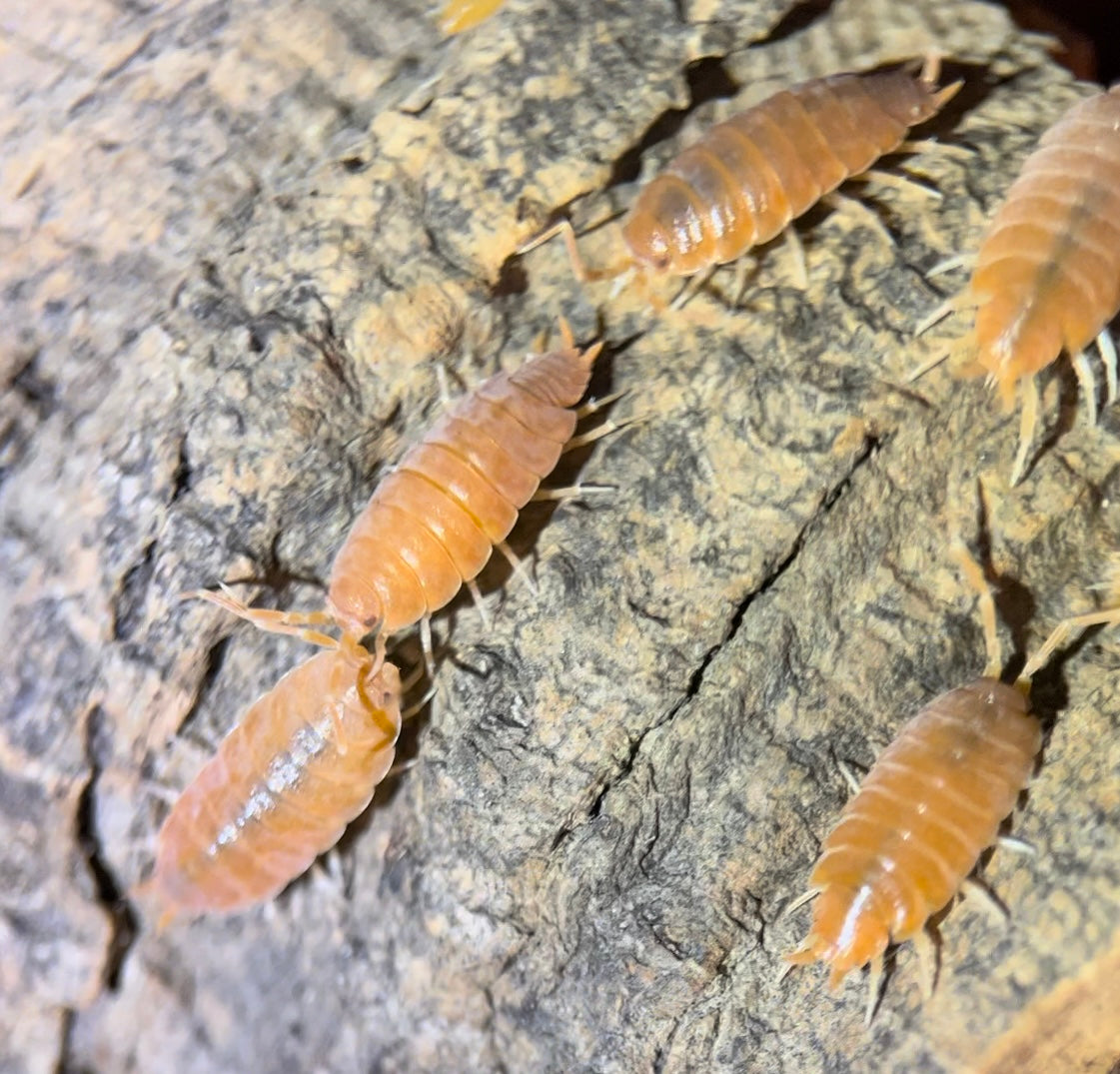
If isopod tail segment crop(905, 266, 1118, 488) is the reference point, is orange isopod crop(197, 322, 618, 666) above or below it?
above

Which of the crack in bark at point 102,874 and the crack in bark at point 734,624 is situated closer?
the crack in bark at point 734,624

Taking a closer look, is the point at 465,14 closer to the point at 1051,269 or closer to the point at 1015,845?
the point at 1051,269

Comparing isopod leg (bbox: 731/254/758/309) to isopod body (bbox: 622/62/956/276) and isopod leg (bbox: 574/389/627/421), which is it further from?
isopod leg (bbox: 574/389/627/421)

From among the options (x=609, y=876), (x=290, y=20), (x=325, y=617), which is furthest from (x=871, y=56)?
(x=609, y=876)

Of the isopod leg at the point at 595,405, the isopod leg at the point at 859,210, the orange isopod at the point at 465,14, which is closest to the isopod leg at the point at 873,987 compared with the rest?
the isopod leg at the point at 595,405

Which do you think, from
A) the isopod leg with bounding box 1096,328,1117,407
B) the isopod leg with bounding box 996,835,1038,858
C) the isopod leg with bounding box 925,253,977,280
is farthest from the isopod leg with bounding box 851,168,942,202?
the isopod leg with bounding box 996,835,1038,858

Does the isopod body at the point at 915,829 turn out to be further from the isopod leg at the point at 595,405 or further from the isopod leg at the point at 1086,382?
the isopod leg at the point at 595,405

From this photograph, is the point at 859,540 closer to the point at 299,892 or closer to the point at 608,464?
the point at 608,464

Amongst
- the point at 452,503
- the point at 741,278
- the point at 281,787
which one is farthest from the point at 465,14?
the point at 281,787
